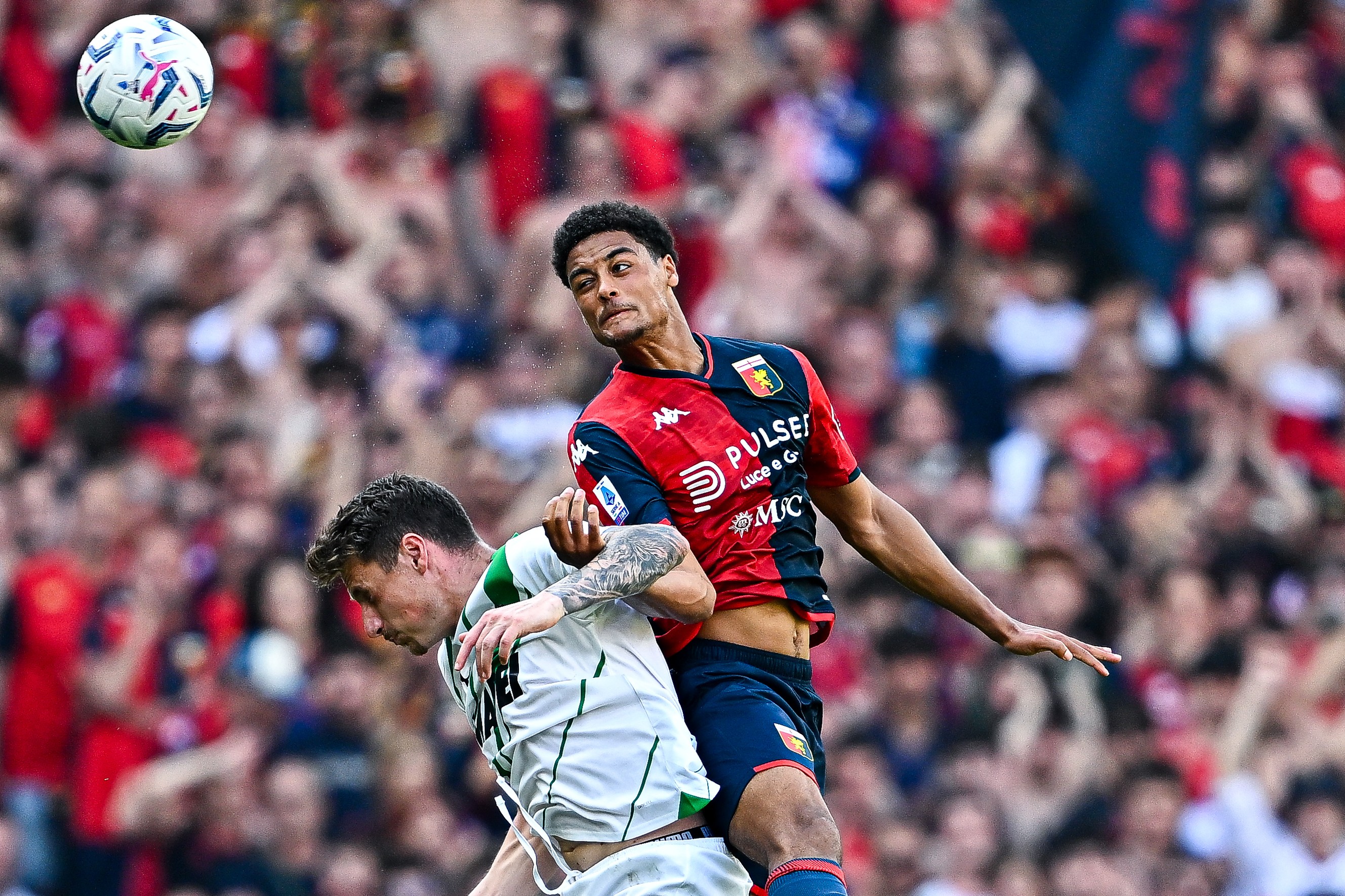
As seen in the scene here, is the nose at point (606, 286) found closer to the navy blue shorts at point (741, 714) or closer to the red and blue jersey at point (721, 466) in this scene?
the red and blue jersey at point (721, 466)

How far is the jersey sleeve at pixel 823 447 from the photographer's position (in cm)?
618

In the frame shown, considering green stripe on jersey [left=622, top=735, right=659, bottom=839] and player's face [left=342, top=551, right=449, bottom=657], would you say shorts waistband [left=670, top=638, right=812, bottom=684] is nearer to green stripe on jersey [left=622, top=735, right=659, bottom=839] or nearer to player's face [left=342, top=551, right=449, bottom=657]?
green stripe on jersey [left=622, top=735, right=659, bottom=839]

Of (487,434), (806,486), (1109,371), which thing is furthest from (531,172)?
(806,486)

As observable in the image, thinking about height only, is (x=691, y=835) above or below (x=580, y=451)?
below

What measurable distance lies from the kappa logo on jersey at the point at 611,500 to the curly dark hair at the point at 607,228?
0.75 metres

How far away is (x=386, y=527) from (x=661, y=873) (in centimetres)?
130

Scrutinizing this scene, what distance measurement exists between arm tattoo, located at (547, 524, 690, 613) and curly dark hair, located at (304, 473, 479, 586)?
1.73 feet

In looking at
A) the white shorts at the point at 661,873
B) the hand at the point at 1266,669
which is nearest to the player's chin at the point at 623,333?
the white shorts at the point at 661,873

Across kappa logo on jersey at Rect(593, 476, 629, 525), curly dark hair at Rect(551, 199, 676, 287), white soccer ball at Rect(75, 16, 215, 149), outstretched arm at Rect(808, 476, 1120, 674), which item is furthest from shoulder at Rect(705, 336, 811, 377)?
white soccer ball at Rect(75, 16, 215, 149)

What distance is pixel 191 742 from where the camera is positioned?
988 centimetres

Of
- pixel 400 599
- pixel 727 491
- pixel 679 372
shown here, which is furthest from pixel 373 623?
pixel 679 372

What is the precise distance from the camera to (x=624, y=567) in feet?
17.0

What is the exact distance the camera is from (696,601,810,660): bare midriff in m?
5.84

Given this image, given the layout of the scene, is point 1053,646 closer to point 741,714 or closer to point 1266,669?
point 741,714
